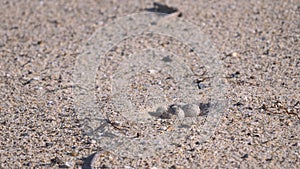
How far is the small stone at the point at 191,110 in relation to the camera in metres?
3.19

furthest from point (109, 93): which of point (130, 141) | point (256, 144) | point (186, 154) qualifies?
point (256, 144)

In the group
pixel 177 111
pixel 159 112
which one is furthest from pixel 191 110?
pixel 159 112

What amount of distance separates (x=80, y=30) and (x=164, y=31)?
668mm

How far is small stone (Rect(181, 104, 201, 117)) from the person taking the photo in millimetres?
3186

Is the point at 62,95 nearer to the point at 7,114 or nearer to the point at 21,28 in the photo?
the point at 7,114

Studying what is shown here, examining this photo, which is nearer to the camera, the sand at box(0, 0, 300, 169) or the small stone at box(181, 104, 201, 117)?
the sand at box(0, 0, 300, 169)

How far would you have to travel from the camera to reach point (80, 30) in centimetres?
432

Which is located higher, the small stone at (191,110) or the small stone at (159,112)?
the small stone at (191,110)

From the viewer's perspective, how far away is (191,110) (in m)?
Result: 3.20

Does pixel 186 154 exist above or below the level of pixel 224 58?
below

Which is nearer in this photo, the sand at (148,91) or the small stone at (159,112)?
the sand at (148,91)

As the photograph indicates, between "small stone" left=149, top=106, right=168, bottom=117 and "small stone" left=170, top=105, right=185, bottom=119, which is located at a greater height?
"small stone" left=170, top=105, right=185, bottom=119

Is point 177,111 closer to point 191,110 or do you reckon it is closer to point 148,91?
point 191,110

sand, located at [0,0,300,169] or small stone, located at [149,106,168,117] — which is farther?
small stone, located at [149,106,168,117]
